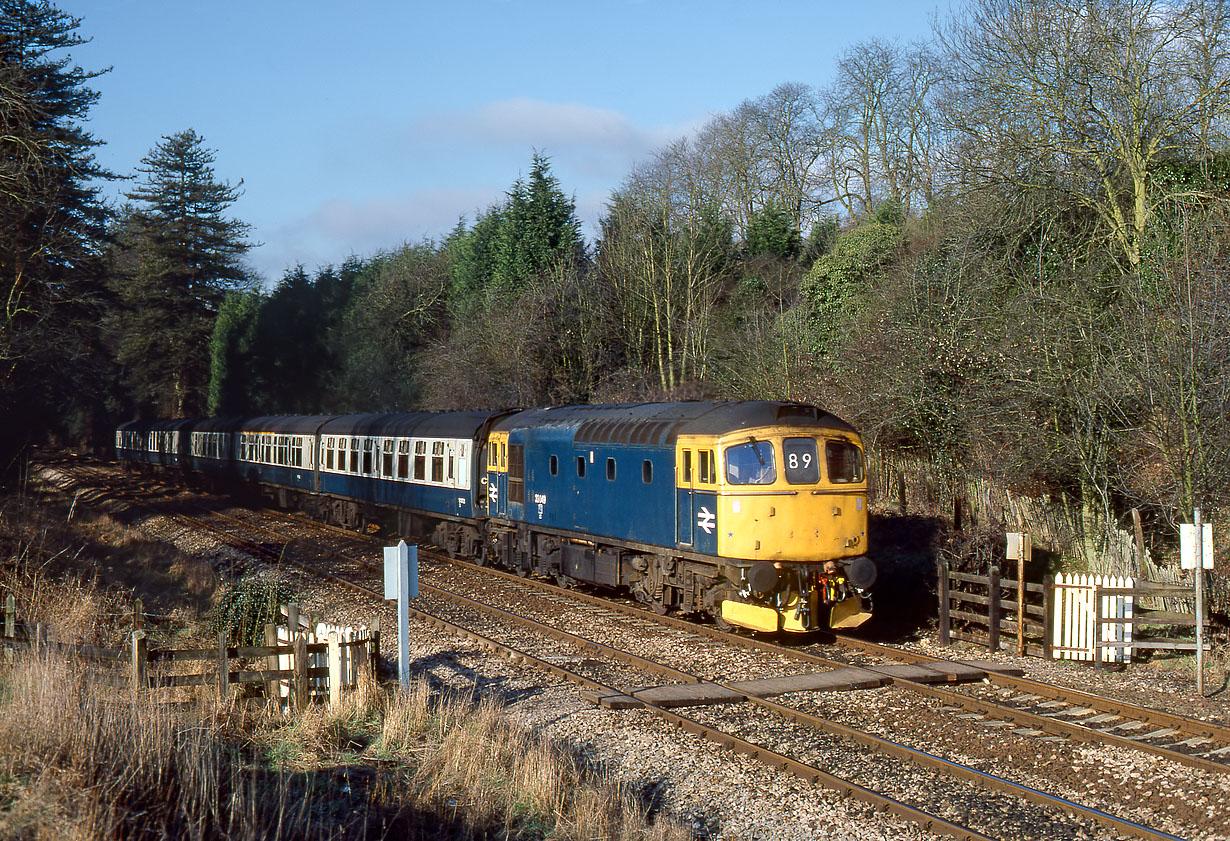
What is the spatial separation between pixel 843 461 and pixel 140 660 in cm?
862

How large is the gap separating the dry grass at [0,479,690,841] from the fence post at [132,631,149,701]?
0.17m

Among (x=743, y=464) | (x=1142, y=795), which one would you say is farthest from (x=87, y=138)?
(x=1142, y=795)

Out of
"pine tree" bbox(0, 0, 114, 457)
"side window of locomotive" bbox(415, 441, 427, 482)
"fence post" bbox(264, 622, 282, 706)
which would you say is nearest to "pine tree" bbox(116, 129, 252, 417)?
"pine tree" bbox(0, 0, 114, 457)

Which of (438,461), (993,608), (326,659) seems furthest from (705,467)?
(438,461)

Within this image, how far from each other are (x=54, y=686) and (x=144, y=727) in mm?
1293

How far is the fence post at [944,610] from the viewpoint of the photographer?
46.1ft

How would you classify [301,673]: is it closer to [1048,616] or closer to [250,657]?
[250,657]

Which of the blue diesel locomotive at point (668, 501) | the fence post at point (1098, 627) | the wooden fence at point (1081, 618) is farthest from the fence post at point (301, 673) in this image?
the fence post at point (1098, 627)

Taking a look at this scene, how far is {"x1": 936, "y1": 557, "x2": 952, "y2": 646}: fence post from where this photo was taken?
1404 centimetres

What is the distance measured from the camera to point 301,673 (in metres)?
9.85

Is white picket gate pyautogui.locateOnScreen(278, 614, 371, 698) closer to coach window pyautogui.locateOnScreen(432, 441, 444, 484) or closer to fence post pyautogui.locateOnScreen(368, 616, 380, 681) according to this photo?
fence post pyautogui.locateOnScreen(368, 616, 380, 681)

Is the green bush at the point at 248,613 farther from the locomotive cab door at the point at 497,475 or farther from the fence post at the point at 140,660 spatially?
the locomotive cab door at the point at 497,475

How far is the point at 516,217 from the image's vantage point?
1532 inches

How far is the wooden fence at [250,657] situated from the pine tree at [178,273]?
1799 inches
